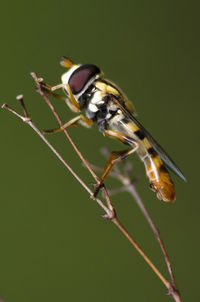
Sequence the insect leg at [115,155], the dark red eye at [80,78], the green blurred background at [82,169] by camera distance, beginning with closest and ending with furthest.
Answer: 1. the insect leg at [115,155]
2. the dark red eye at [80,78]
3. the green blurred background at [82,169]

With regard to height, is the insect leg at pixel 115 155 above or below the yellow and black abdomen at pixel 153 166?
above

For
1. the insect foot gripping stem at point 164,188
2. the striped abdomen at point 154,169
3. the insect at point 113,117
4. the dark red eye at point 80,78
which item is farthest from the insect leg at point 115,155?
the dark red eye at point 80,78

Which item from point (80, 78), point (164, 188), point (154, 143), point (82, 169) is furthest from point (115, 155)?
point (82, 169)

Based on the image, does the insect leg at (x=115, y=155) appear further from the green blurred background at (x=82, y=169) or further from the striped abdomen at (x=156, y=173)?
the green blurred background at (x=82, y=169)

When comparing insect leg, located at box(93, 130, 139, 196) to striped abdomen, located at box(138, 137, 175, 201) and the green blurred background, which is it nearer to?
striped abdomen, located at box(138, 137, 175, 201)

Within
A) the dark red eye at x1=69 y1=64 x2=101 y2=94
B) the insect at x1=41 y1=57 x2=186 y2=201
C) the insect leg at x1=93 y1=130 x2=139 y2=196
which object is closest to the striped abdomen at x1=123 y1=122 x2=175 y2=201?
the insect at x1=41 y1=57 x2=186 y2=201

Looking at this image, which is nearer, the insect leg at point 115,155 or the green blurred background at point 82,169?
the insect leg at point 115,155

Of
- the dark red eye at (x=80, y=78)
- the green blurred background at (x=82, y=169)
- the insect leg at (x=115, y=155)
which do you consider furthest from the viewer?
the green blurred background at (x=82, y=169)

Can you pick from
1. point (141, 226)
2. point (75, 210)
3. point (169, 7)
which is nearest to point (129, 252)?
point (141, 226)

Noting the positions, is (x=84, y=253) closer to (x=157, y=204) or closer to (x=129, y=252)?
(x=129, y=252)
